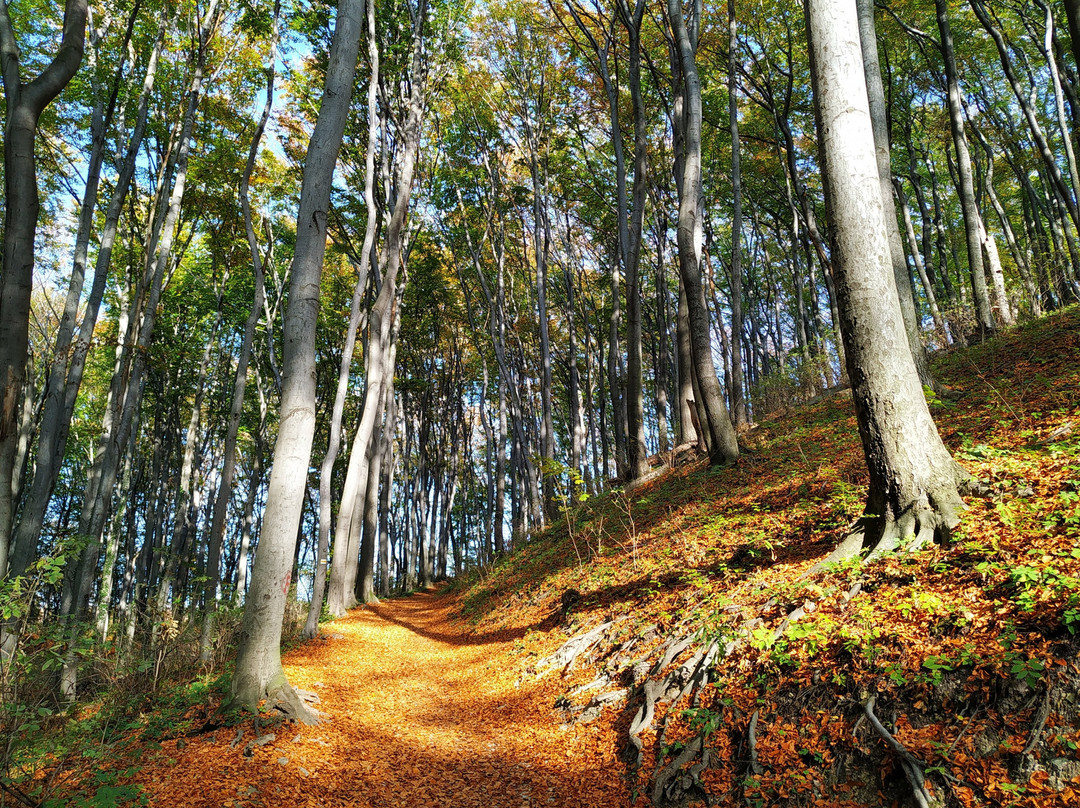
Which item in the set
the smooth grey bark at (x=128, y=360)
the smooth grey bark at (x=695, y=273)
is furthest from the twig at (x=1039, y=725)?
the smooth grey bark at (x=128, y=360)

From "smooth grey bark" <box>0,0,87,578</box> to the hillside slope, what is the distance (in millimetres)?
4477

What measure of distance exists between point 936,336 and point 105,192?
60.7 feet

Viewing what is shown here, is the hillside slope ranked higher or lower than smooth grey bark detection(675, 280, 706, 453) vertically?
lower

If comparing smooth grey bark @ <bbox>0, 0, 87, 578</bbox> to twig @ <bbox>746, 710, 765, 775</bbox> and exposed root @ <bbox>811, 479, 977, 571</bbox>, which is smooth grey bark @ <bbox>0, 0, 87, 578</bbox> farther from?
exposed root @ <bbox>811, 479, 977, 571</bbox>

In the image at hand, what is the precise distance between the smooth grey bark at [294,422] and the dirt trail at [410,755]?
55 centimetres

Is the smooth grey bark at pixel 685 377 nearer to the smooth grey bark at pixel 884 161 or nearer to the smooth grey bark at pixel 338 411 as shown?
the smooth grey bark at pixel 884 161

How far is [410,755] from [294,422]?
9.39 ft

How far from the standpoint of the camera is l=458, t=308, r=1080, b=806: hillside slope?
2324mm

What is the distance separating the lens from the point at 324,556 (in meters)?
Result: 8.62

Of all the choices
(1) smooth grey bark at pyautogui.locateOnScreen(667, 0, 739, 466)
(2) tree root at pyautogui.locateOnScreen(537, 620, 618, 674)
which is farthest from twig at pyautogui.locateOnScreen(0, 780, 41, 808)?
(1) smooth grey bark at pyautogui.locateOnScreen(667, 0, 739, 466)

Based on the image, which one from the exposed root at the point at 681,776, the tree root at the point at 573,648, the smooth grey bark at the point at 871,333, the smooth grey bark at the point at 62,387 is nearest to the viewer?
the exposed root at the point at 681,776

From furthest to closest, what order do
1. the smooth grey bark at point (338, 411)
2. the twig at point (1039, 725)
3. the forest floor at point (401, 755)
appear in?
the smooth grey bark at point (338, 411) < the forest floor at point (401, 755) < the twig at point (1039, 725)

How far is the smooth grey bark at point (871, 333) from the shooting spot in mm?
3668

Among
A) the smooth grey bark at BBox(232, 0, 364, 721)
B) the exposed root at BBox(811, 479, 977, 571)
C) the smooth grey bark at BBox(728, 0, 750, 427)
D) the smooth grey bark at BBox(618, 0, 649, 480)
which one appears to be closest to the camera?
the exposed root at BBox(811, 479, 977, 571)
